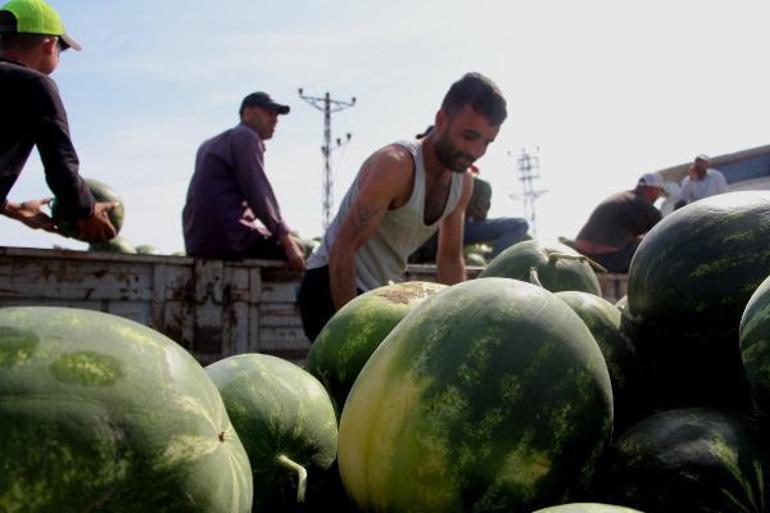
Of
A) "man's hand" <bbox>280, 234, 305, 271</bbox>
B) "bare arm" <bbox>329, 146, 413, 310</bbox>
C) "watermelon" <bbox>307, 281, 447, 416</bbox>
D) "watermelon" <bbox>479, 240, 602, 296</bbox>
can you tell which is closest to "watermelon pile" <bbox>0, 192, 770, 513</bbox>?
"watermelon" <bbox>307, 281, 447, 416</bbox>

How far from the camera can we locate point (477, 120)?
184 inches

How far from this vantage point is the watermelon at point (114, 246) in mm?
8640

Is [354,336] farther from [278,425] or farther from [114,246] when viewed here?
[114,246]

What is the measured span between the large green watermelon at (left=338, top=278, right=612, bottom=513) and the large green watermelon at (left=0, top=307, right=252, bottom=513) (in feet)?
0.74

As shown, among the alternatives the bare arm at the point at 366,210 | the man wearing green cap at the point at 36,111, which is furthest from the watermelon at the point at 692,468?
the man wearing green cap at the point at 36,111

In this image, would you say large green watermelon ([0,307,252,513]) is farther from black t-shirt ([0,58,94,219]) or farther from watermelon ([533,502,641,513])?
black t-shirt ([0,58,94,219])

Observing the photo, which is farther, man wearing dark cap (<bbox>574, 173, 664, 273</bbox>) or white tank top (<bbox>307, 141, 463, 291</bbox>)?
man wearing dark cap (<bbox>574, 173, 664, 273</bbox>)

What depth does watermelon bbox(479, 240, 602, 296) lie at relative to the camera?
212cm

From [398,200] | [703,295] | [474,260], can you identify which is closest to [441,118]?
[398,200]

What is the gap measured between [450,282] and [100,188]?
15.6ft

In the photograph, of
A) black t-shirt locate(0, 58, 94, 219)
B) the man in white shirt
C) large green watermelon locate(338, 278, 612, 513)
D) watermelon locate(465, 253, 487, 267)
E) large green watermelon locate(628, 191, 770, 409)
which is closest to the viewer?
large green watermelon locate(338, 278, 612, 513)

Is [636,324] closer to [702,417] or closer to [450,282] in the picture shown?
[702,417]

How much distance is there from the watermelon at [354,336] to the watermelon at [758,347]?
2.31ft

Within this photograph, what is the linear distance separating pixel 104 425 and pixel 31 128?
11.8 ft
